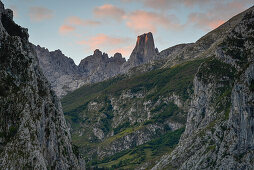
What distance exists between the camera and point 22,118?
348 feet

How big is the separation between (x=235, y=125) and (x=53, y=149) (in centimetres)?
9077

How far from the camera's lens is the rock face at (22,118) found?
100 metres

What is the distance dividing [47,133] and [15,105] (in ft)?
72.5

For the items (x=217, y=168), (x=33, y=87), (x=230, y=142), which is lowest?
(x=217, y=168)

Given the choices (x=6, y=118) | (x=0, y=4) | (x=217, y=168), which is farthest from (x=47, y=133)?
(x=217, y=168)

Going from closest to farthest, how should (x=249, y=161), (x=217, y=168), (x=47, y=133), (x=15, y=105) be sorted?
(x=15, y=105) < (x=47, y=133) < (x=249, y=161) < (x=217, y=168)

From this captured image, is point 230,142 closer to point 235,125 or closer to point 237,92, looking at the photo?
point 235,125

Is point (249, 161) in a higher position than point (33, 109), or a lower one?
lower

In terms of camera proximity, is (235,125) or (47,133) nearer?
(47,133)

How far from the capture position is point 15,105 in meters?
106

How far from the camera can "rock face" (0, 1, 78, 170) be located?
10012 centimetres

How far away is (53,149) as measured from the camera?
127m

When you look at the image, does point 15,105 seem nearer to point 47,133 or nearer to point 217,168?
point 47,133

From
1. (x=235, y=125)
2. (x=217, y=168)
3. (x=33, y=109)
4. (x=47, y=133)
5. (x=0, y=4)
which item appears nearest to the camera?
(x=33, y=109)
